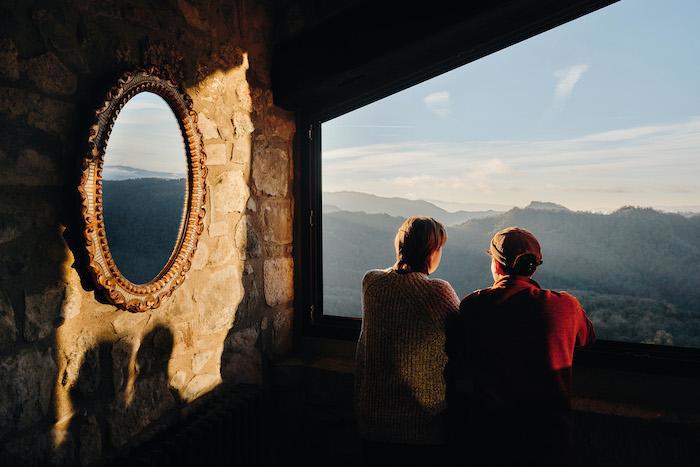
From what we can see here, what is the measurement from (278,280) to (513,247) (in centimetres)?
138

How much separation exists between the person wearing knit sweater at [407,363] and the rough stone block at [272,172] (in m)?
1.02

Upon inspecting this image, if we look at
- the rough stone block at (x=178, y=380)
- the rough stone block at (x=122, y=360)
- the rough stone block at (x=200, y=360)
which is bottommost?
the rough stone block at (x=178, y=380)

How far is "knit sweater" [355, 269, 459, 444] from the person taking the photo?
63.9 inches

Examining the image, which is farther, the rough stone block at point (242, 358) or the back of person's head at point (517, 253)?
the rough stone block at point (242, 358)

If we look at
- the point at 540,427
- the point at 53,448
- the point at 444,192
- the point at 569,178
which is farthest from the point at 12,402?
the point at 569,178

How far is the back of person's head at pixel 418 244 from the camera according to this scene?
1.71 meters

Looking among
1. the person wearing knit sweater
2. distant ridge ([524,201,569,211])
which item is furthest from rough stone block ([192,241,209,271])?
distant ridge ([524,201,569,211])

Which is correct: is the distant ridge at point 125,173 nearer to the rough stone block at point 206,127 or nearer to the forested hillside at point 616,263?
the rough stone block at point 206,127

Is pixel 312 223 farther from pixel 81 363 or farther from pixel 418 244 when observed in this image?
pixel 81 363

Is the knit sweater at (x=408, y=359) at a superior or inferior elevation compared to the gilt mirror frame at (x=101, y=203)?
inferior

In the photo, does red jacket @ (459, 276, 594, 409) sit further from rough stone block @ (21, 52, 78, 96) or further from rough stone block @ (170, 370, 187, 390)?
rough stone block @ (21, 52, 78, 96)

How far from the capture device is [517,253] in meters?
1.65

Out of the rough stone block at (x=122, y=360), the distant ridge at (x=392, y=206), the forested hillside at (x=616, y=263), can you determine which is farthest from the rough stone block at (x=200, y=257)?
the forested hillside at (x=616, y=263)

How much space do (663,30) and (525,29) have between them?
1.82ft
